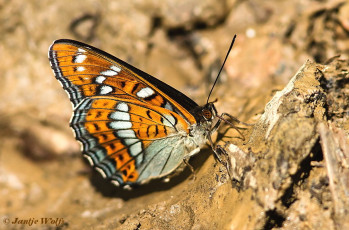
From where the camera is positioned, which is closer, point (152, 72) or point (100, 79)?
point (100, 79)

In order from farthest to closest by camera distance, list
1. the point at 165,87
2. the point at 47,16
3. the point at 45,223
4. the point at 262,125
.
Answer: the point at 47,16, the point at 45,223, the point at 165,87, the point at 262,125

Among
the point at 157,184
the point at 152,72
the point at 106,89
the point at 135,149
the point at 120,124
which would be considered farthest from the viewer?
the point at 152,72

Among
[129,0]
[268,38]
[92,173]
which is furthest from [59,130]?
[268,38]

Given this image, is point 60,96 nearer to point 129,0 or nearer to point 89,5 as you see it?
point 89,5

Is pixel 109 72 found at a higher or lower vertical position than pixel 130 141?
higher

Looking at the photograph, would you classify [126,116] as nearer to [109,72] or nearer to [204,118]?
[109,72]

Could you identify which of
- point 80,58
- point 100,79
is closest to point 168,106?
point 100,79

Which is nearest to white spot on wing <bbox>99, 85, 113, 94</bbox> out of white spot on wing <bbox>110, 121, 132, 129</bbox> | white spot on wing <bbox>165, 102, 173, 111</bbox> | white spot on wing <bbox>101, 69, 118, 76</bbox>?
white spot on wing <bbox>101, 69, 118, 76</bbox>
